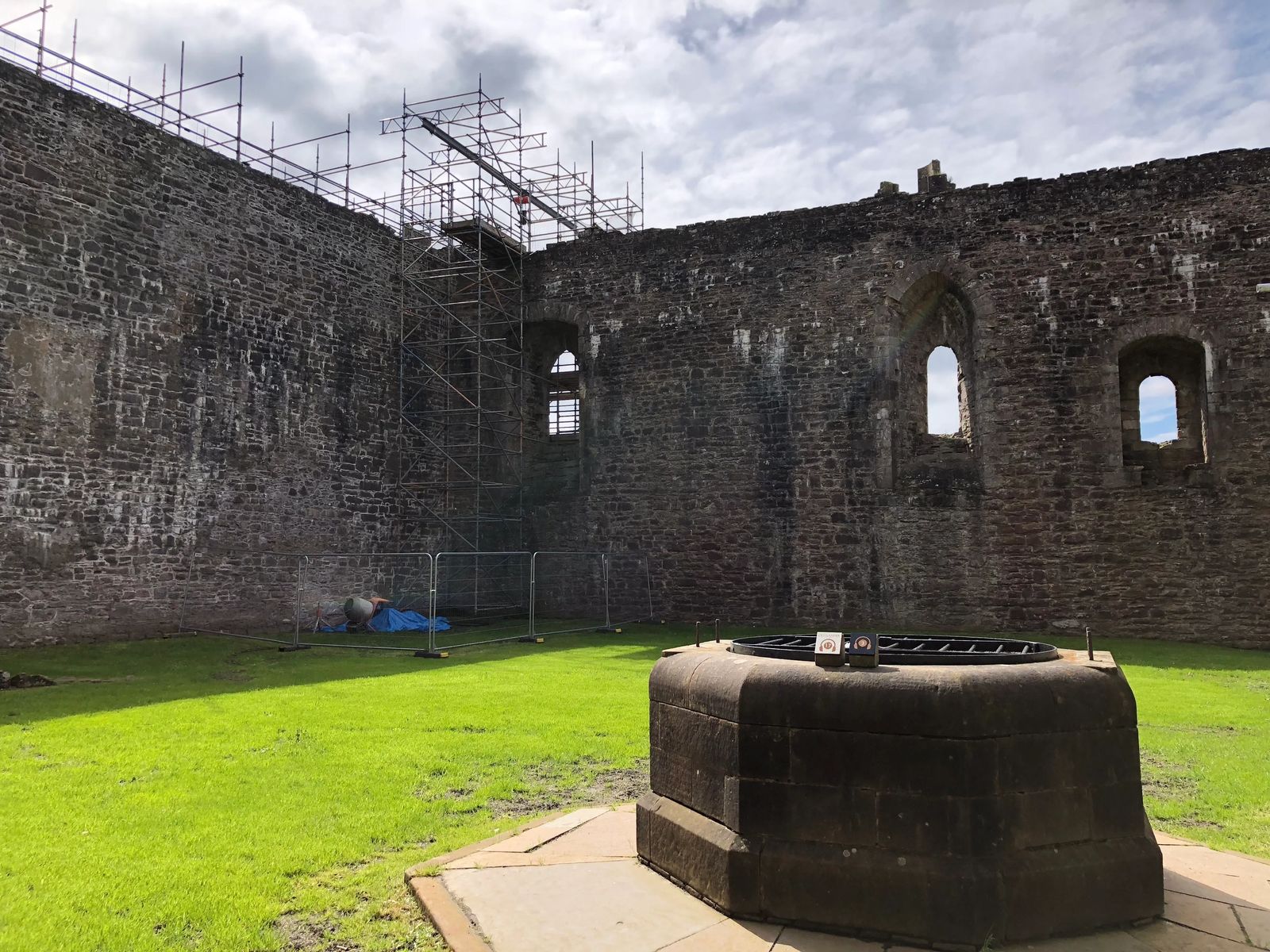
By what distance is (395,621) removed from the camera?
13.9 m

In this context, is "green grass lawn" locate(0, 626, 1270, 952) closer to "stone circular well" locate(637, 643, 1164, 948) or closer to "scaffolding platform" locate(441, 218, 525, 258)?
"stone circular well" locate(637, 643, 1164, 948)

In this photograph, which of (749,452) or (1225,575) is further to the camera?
(749,452)

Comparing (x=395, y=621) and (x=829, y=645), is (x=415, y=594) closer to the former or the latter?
(x=395, y=621)

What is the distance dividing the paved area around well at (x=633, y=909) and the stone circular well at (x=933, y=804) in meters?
0.10

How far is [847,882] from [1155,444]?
12.6 metres

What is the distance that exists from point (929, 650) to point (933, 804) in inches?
41.4

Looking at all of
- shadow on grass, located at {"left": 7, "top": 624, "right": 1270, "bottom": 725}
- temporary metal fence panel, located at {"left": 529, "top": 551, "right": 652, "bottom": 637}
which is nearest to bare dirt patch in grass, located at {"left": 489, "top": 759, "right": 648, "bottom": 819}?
shadow on grass, located at {"left": 7, "top": 624, "right": 1270, "bottom": 725}

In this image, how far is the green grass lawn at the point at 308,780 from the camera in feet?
10.6

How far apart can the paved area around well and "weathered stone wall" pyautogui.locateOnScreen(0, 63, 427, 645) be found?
9.51 metres

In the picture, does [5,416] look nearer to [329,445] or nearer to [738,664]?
[329,445]

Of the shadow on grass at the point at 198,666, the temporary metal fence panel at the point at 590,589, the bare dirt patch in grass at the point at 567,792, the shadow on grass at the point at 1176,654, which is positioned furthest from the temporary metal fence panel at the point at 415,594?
the shadow on grass at the point at 1176,654

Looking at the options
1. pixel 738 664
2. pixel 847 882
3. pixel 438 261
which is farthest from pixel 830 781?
pixel 438 261

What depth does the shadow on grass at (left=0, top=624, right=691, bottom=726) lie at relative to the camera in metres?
7.72

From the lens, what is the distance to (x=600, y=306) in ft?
52.7
